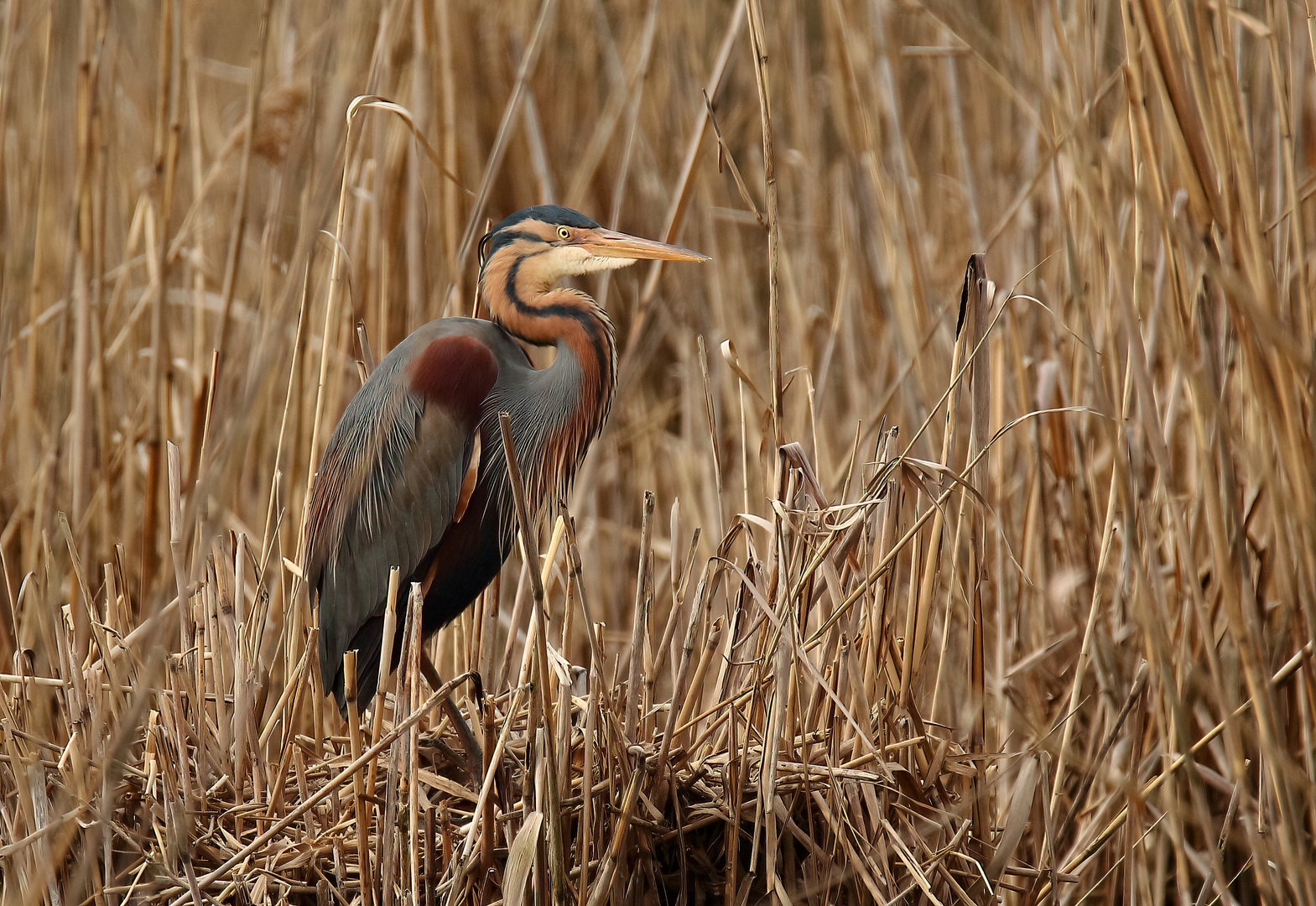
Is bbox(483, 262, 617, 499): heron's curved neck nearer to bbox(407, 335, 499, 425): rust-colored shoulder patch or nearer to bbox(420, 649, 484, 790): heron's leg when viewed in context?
bbox(407, 335, 499, 425): rust-colored shoulder patch

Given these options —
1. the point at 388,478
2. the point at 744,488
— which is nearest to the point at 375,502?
the point at 388,478

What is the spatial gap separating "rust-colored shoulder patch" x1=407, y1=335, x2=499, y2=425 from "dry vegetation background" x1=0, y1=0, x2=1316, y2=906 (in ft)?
0.43

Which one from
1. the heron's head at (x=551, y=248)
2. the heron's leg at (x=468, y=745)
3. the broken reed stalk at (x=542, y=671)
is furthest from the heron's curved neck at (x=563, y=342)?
the broken reed stalk at (x=542, y=671)

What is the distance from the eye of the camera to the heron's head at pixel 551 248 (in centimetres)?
175

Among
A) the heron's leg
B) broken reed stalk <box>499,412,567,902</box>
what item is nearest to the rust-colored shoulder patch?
the heron's leg

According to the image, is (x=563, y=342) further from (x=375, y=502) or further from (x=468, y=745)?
(x=468, y=745)

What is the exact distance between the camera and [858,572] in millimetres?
1491

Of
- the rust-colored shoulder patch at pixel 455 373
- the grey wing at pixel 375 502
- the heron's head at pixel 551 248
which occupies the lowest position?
the grey wing at pixel 375 502

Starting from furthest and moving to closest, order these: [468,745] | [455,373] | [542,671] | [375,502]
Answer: [375,502] < [455,373] < [468,745] < [542,671]

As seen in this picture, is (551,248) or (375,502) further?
(375,502)

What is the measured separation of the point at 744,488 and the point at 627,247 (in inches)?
15.8

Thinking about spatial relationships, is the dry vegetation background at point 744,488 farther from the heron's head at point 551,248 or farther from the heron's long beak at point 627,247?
the heron's long beak at point 627,247

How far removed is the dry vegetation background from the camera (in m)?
1.16

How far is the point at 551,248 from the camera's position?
1.79 metres
